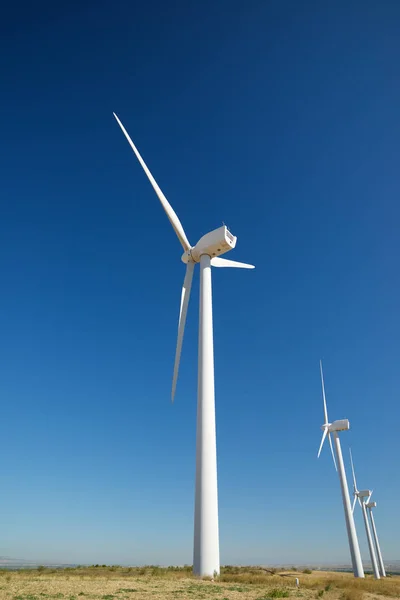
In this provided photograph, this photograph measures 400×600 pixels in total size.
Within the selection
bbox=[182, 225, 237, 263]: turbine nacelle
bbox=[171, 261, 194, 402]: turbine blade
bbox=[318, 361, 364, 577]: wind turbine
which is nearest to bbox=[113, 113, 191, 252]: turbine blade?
bbox=[182, 225, 237, 263]: turbine nacelle

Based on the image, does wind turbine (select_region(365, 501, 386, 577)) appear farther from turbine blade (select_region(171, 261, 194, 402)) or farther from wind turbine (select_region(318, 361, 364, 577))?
turbine blade (select_region(171, 261, 194, 402))

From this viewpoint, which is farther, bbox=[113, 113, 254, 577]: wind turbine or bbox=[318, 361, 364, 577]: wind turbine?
bbox=[318, 361, 364, 577]: wind turbine

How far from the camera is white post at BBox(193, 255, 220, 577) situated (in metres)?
25.4

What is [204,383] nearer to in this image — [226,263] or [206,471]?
[206,471]

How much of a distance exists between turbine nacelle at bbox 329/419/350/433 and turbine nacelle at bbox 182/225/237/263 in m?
47.8

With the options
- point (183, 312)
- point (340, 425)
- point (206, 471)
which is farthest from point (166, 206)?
point (340, 425)

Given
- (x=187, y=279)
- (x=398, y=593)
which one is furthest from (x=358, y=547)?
(x=187, y=279)

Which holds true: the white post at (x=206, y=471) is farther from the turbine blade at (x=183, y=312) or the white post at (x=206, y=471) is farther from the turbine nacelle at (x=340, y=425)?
the turbine nacelle at (x=340, y=425)

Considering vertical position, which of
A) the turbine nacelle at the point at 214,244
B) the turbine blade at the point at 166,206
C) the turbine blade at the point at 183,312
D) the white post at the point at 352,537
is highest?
the turbine blade at the point at 166,206

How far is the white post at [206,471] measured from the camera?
25.4 m

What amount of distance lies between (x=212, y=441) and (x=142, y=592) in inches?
389

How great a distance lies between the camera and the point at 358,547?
2393 inches

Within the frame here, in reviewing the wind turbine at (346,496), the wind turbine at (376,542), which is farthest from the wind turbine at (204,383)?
the wind turbine at (376,542)

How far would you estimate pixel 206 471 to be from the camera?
27.0 meters
